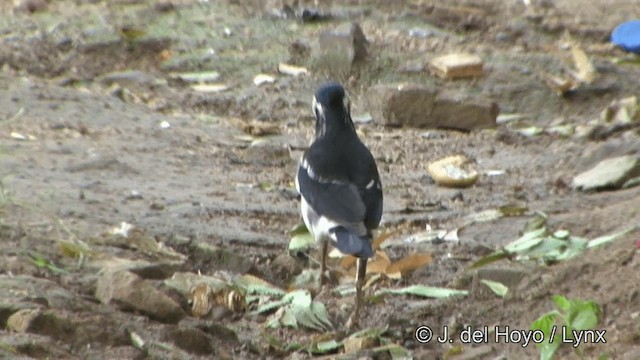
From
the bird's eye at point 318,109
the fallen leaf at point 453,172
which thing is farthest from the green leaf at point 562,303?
the fallen leaf at point 453,172

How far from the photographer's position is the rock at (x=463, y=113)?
32.3 feet

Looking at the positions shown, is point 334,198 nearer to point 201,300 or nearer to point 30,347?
point 201,300

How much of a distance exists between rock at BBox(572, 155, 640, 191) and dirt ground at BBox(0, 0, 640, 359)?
0.13 meters

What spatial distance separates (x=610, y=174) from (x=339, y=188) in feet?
6.59

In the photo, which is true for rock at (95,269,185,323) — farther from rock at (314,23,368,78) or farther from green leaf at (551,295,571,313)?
rock at (314,23,368,78)

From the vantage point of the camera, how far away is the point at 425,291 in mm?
6156

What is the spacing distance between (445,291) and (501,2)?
301 inches

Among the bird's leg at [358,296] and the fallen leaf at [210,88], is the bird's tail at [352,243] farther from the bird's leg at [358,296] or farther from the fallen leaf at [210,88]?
the fallen leaf at [210,88]

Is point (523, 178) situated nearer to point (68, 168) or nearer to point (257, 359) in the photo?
point (68, 168)

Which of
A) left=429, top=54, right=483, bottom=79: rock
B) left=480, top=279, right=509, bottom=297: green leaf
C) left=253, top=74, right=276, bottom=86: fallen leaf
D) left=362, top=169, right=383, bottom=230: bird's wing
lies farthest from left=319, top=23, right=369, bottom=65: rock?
left=480, top=279, right=509, bottom=297: green leaf

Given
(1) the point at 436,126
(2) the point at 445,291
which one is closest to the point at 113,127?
(1) the point at 436,126

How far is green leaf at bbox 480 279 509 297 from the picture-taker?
19.0ft

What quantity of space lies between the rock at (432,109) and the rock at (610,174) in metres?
1.95

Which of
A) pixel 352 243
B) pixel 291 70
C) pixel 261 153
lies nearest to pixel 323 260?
pixel 352 243
